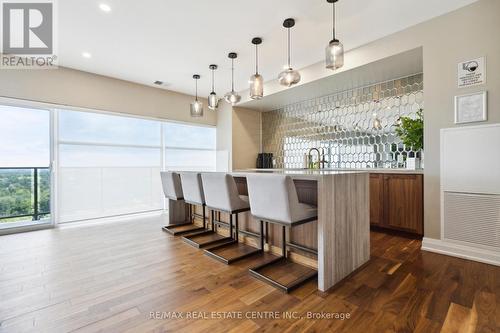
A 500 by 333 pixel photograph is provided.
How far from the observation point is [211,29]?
290 centimetres

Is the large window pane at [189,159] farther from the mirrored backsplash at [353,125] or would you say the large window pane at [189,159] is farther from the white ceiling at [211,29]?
the white ceiling at [211,29]

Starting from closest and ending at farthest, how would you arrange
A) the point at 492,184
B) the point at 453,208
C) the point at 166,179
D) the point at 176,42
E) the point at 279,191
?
1. the point at 279,191
2. the point at 492,184
3. the point at 453,208
4. the point at 176,42
5. the point at 166,179

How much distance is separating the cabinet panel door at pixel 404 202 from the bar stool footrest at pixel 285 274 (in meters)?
1.85

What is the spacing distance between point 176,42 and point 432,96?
3.28 m

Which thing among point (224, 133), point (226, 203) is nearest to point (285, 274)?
point (226, 203)

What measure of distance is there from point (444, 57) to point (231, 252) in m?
3.22

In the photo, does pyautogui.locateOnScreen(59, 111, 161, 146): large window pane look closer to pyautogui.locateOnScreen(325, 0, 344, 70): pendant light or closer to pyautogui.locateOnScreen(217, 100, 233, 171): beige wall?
pyautogui.locateOnScreen(217, 100, 233, 171): beige wall

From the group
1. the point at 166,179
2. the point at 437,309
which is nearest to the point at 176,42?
the point at 166,179

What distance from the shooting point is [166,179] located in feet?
12.1

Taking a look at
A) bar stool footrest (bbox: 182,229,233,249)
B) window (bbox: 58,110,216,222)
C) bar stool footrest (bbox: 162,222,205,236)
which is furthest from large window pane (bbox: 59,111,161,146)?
bar stool footrest (bbox: 182,229,233,249)

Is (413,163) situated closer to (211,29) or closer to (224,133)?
(211,29)

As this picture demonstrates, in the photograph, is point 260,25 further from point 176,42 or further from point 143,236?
point 143,236

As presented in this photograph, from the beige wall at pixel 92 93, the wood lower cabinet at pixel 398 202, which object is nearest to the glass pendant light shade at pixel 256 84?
the wood lower cabinet at pixel 398 202

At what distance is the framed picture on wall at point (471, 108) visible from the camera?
7.74 feet
